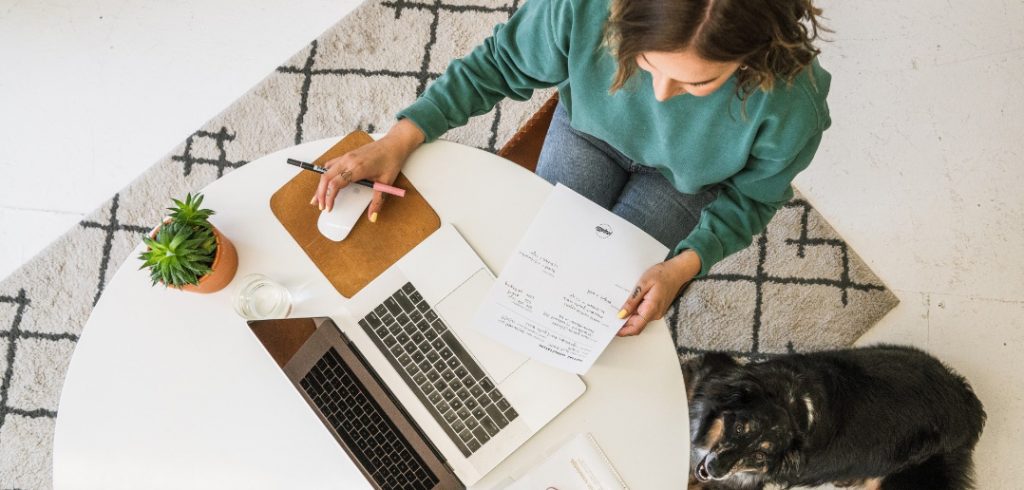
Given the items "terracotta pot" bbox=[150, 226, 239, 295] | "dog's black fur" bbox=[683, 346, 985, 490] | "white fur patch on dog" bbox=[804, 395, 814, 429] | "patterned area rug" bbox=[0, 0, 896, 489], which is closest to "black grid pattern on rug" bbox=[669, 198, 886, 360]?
"patterned area rug" bbox=[0, 0, 896, 489]

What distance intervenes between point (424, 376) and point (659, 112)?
52cm

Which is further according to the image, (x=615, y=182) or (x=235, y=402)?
(x=615, y=182)

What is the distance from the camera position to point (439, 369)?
1036mm

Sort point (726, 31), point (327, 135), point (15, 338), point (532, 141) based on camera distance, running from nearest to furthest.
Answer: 1. point (726, 31)
2. point (532, 141)
3. point (15, 338)
4. point (327, 135)

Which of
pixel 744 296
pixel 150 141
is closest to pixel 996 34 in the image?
pixel 744 296

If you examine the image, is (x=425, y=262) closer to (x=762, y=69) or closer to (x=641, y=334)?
(x=641, y=334)

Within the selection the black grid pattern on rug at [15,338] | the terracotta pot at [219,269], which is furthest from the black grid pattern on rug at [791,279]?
the black grid pattern on rug at [15,338]

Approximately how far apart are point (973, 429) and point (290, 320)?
1.32 m

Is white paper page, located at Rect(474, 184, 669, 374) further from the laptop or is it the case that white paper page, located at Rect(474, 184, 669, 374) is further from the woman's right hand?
the woman's right hand

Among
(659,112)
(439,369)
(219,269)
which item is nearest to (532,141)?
(659,112)

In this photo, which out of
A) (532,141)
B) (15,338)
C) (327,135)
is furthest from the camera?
(327,135)

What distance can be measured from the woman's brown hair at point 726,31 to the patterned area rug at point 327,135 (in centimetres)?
99

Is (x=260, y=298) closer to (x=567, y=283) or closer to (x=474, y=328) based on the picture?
(x=474, y=328)

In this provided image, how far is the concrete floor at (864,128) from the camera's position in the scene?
5.58 ft
